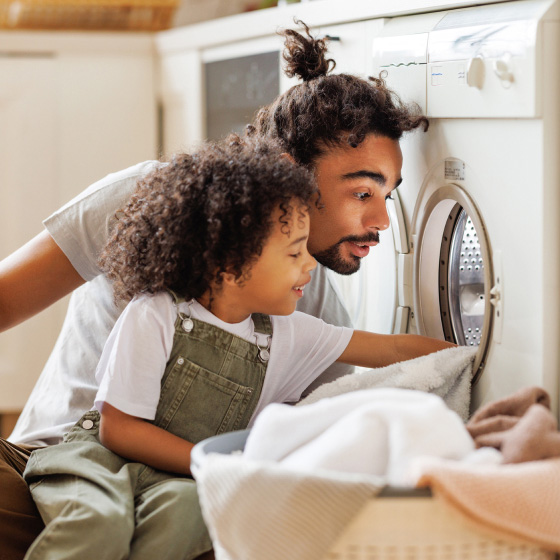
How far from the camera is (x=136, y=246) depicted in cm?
117

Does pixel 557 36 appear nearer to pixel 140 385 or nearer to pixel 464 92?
pixel 464 92

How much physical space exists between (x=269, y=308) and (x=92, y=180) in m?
1.35

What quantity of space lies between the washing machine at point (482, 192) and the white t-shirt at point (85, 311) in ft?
0.41

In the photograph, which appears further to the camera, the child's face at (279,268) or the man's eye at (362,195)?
the man's eye at (362,195)

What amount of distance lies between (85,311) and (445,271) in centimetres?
59

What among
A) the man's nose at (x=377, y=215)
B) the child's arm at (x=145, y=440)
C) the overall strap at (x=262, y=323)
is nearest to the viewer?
the child's arm at (x=145, y=440)

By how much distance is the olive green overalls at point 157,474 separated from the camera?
3.22ft

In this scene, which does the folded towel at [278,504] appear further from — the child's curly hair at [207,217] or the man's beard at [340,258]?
the man's beard at [340,258]

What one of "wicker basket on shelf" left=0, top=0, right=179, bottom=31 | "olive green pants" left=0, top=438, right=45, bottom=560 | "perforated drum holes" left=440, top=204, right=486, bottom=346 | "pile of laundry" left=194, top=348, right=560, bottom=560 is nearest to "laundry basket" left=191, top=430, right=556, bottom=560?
"pile of laundry" left=194, top=348, right=560, bottom=560

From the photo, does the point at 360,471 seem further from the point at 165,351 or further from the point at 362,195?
the point at 362,195

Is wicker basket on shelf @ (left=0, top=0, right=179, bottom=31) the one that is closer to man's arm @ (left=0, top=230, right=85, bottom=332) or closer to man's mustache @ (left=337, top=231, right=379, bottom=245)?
man's arm @ (left=0, top=230, right=85, bottom=332)

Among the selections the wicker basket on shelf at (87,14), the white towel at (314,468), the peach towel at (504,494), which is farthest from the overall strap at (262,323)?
the wicker basket on shelf at (87,14)

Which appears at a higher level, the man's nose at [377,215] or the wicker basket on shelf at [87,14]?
the wicker basket on shelf at [87,14]

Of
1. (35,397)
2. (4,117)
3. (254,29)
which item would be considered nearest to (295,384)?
(35,397)
